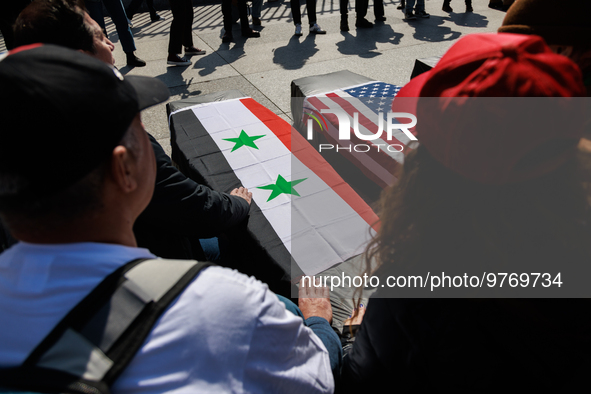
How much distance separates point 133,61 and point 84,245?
5577 mm

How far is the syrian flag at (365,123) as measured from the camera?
254cm

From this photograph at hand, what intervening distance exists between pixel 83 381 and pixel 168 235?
1.08 metres

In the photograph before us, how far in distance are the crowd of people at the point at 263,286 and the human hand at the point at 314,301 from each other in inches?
20.4

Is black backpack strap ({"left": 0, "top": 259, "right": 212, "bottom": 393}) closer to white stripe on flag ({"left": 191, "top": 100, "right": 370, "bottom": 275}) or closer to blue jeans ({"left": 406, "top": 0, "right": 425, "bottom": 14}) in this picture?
white stripe on flag ({"left": 191, "top": 100, "right": 370, "bottom": 275})

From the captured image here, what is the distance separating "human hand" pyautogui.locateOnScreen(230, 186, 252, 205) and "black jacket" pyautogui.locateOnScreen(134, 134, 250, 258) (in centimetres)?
28

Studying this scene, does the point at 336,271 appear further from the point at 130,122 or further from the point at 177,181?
the point at 130,122

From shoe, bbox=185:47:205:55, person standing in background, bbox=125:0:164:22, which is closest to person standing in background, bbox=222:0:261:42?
shoe, bbox=185:47:205:55

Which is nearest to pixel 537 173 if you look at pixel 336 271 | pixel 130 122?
pixel 130 122

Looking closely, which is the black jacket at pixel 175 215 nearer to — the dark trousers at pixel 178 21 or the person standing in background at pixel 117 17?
the dark trousers at pixel 178 21

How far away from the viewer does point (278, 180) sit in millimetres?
2273

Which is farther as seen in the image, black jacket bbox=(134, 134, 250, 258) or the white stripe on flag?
the white stripe on flag

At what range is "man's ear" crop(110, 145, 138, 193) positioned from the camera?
0.74 metres

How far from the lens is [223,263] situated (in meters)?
2.08

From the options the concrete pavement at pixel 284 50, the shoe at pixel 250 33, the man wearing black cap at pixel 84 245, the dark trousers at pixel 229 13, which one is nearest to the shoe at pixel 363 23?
the concrete pavement at pixel 284 50
